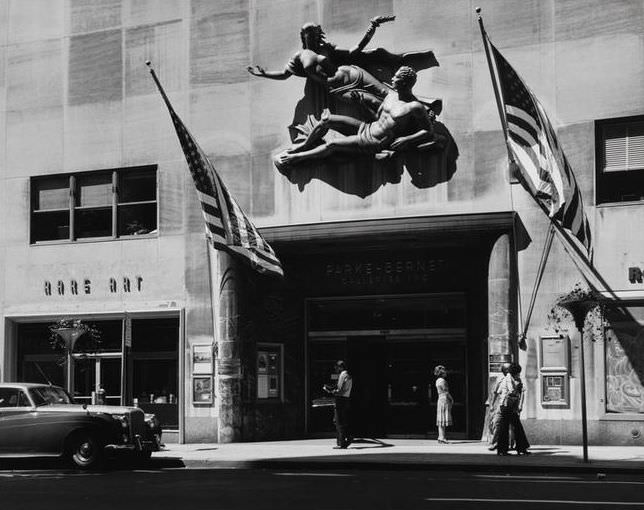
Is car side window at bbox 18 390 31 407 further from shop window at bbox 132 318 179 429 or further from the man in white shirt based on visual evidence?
shop window at bbox 132 318 179 429

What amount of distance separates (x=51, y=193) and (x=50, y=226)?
0.85m

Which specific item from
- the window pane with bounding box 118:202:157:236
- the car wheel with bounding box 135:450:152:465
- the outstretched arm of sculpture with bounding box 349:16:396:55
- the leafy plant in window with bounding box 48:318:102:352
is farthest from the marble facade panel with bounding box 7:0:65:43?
the car wheel with bounding box 135:450:152:465

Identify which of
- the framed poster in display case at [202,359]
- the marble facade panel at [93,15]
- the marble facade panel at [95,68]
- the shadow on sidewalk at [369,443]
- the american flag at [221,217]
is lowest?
the shadow on sidewalk at [369,443]

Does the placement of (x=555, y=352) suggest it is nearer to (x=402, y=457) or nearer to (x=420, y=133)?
(x=402, y=457)

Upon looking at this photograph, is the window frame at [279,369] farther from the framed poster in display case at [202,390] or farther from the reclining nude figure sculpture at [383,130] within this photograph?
the reclining nude figure sculpture at [383,130]

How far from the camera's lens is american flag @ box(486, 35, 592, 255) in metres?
21.9

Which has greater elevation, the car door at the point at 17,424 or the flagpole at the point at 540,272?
the flagpole at the point at 540,272

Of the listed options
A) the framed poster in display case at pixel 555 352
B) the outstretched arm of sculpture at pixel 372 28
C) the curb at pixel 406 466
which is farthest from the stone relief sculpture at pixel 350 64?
the curb at pixel 406 466

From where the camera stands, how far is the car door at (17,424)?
2042 cm

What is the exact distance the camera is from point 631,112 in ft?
75.9

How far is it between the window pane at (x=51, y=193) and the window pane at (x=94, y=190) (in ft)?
1.32

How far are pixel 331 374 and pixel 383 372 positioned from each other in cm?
128

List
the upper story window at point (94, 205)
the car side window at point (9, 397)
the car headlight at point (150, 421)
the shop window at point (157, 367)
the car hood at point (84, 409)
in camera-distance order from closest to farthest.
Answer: the car hood at point (84, 409)
the car side window at point (9, 397)
the car headlight at point (150, 421)
the shop window at point (157, 367)
the upper story window at point (94, 205)

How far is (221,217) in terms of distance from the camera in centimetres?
2369
